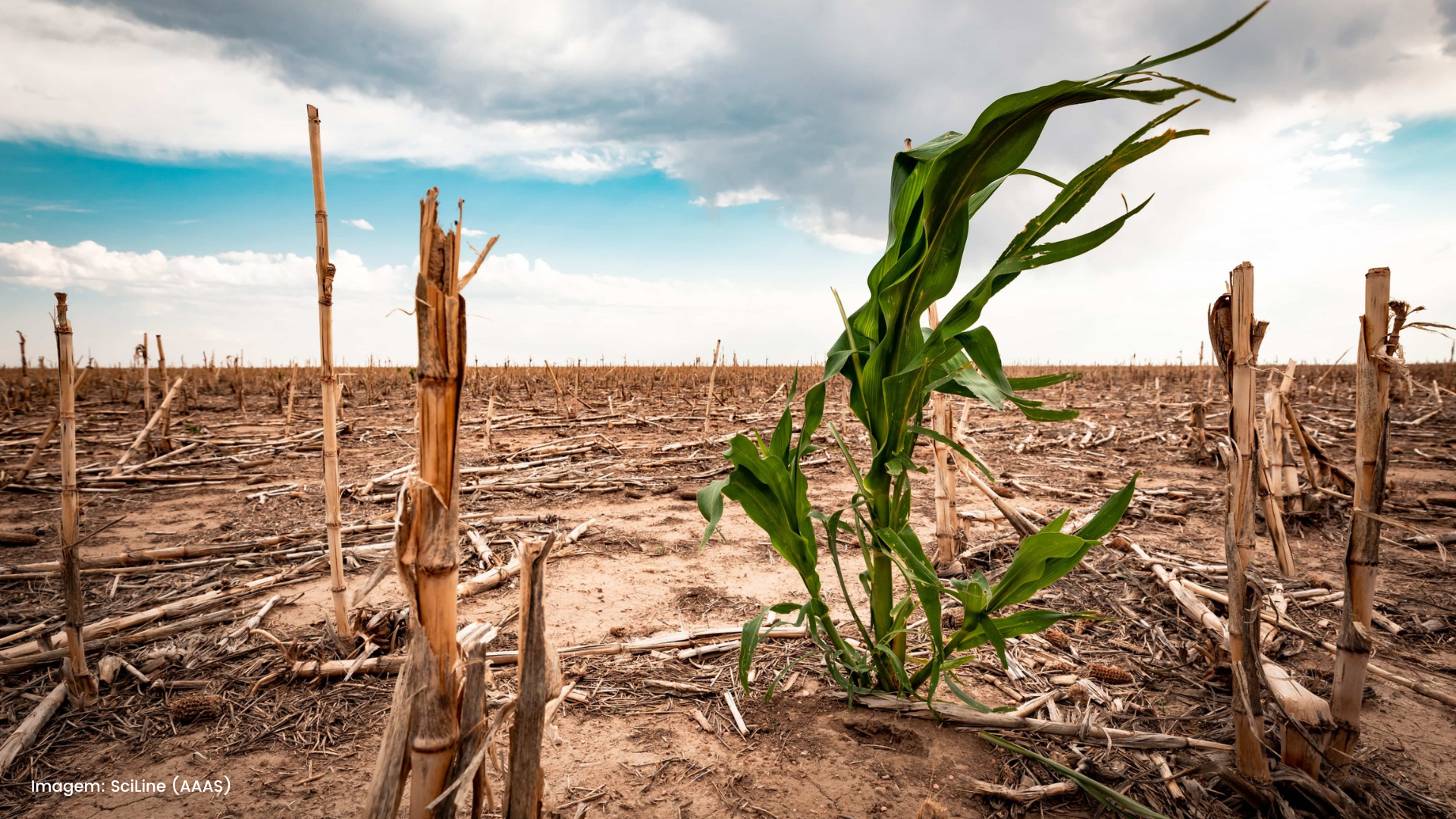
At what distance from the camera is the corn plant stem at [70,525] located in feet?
7.78

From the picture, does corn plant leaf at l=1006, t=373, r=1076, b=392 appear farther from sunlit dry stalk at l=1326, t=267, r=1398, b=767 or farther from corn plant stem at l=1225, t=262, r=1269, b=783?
sunlit dry stalk at l=1326, t=267, r=1398, b=767

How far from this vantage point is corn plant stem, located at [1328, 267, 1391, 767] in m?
1.81

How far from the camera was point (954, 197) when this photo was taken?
186 cm

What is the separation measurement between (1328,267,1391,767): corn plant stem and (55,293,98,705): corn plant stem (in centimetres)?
439

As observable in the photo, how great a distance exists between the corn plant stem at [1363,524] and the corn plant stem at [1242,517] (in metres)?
0.32

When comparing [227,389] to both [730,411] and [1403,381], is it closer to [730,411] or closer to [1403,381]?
[730,411]

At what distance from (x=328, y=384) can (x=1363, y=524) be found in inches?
149

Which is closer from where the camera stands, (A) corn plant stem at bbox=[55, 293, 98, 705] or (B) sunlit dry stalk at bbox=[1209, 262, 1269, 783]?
(B) sunlit dry stalk at bbox=[1209, 262, 1269, 783]

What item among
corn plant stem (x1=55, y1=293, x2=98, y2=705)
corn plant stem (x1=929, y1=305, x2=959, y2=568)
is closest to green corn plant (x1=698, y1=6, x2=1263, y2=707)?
corn plant stem (x1=929, y1=305, x2=959, y2=568)

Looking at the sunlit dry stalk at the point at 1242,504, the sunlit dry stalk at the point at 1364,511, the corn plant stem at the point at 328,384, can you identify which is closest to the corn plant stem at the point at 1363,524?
the sunlit dry stalk at the point at 1364,511

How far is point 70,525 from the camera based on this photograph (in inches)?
96.8

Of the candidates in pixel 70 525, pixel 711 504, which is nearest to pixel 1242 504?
pixel 711 504

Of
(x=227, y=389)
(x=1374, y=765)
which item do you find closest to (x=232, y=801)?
(x=1374, y=765)

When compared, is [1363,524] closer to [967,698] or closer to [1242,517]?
[1242,517]
